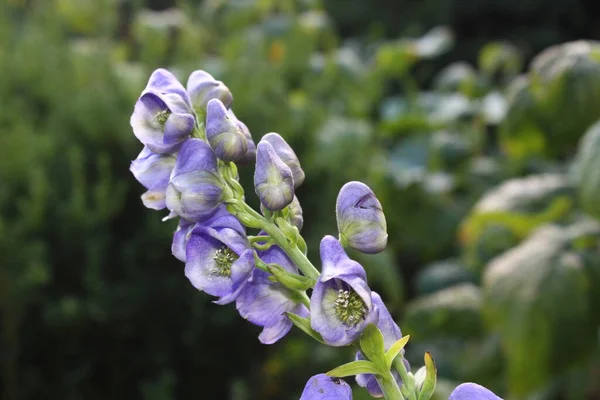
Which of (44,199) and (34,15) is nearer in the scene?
(44,199)

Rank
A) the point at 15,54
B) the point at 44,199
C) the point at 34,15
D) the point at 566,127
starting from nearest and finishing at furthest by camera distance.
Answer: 1. the point at 566,127
2. the point at 44,199
3. the point at 15,54
4. the point at 34,15

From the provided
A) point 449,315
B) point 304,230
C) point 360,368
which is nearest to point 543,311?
point 449,315

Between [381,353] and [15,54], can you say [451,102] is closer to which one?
[15,54]

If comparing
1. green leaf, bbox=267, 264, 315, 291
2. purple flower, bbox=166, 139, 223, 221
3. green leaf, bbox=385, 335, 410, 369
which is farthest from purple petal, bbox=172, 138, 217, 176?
green leaf, bbox=385, 335, 410, 369

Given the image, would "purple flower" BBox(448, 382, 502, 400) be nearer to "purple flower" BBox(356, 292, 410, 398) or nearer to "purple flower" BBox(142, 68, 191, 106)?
"purple flower" BBox(356, 292, 410, 398)

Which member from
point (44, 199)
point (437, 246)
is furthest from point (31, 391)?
point (437, 246)

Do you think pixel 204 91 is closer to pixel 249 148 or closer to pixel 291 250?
pixel 249 148
